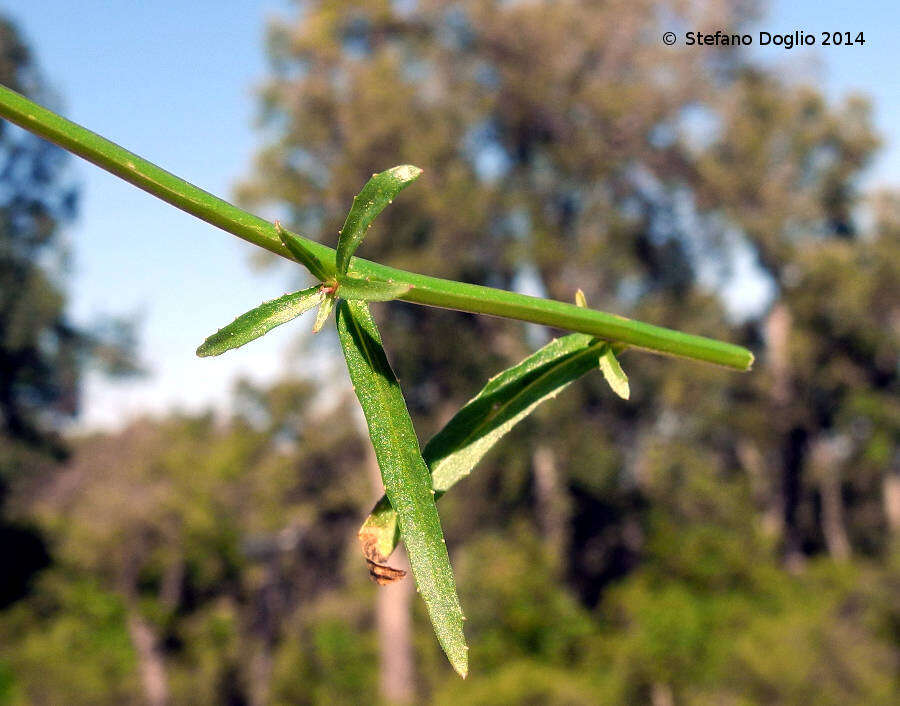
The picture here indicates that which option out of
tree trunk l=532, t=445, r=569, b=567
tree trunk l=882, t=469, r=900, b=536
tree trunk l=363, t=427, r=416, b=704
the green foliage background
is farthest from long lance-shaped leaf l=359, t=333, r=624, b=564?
tree trunk l=882, t=469, r=900, b=536

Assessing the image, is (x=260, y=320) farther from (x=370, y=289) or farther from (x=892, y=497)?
(x=892, y=497)

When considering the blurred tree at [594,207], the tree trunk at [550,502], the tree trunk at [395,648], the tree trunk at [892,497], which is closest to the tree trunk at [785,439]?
the blurred tree at [594,207]

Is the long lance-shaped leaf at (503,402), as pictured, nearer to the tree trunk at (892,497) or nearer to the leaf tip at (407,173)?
the leaf tip at (407,173)

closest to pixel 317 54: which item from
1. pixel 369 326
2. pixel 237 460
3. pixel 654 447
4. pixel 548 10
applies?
pixel 548 10

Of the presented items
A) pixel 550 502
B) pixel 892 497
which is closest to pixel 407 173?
pixel 550 502

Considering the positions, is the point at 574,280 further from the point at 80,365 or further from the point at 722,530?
the point at 80,365

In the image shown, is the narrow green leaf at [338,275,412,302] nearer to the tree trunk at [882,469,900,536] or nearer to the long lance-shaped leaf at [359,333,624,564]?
the long lance-shaped leaf at [359,333,624,564]

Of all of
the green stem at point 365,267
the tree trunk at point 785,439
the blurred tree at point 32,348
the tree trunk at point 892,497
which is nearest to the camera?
the green stem at point 365,267
